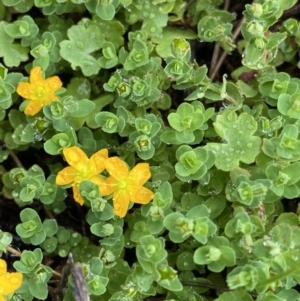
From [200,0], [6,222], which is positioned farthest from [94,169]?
[200,0]

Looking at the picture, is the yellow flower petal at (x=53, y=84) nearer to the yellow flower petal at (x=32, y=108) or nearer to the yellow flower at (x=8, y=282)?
the yellow flower petal at (x=32, y=108)

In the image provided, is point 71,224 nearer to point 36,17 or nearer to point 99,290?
point 99,290

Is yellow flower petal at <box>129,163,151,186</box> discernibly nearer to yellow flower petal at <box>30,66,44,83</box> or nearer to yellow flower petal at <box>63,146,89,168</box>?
yellow flower petal at <box>63,146,89,168</box>

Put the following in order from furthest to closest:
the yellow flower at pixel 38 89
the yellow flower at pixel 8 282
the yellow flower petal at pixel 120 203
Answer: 1. the yellow flower at pixel 38 89
2. the yellow flower petal at pixel 120 203
3. the yellow flower at pixel 8 282

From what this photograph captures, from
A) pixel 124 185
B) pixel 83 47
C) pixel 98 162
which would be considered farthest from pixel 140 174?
pixel 83 47

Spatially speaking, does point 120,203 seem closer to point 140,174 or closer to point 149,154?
point 140,174

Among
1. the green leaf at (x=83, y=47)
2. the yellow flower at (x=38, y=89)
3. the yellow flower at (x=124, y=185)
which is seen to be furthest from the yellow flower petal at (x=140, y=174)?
the green leaf at (x=83, y=47)

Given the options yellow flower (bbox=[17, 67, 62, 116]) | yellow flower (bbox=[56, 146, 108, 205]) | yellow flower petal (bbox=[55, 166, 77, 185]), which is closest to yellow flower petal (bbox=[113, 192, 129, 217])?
yellow flower (bbox=[56, 146, 108, 205])


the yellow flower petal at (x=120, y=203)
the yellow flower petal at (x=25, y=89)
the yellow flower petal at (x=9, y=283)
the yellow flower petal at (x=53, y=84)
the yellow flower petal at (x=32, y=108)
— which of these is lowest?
the yellow flower petal at (x=9, y=283)
